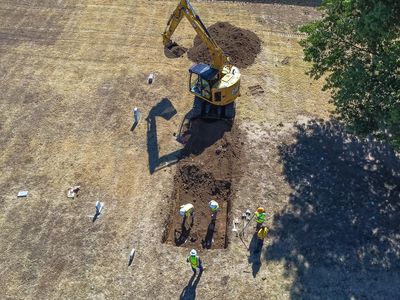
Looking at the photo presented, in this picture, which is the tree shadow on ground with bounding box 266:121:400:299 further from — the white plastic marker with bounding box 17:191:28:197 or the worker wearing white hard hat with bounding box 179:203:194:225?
the white plastic marker with bounding box 17:191:28:197

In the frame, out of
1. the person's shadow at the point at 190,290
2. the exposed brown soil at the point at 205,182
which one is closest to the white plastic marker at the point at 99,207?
the exposed brown soil at the point at 205,182

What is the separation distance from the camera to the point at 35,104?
68.9 ft

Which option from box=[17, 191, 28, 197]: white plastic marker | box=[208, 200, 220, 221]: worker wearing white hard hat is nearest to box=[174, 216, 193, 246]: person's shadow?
box=[208, 200, 220, 221]: worker wearing white hard hat

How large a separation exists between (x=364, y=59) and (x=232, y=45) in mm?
10196

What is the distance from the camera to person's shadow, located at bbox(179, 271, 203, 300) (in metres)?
13.9

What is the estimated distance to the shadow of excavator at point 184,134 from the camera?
1834 centimetres

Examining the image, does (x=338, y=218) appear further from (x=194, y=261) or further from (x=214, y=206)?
(x=194, y=261)

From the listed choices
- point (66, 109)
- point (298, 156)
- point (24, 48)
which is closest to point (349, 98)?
point (298, 156)

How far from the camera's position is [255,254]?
15000mm

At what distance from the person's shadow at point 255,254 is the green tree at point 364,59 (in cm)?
624

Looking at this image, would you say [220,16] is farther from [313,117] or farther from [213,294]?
[213,294]

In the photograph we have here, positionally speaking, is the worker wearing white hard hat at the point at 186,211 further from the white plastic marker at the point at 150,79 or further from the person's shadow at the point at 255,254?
the white plastic marker at the point at 150,79

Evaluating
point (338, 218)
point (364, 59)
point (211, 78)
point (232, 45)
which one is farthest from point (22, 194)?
point (364, 59)

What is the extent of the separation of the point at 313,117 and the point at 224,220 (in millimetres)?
8039
